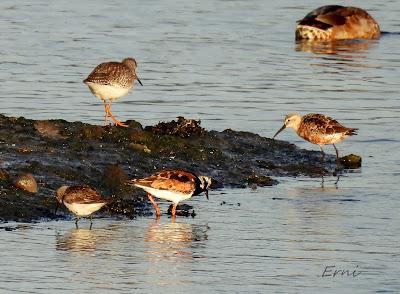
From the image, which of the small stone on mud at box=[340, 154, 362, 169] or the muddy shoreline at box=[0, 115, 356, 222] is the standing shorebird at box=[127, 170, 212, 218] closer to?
the muddy shoreline at box=[0, 115, 356, 222]

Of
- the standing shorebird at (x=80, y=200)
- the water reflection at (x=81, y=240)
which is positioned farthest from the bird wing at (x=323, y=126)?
the water reflection at (x=81, y=240)

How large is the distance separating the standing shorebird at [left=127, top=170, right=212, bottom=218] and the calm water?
1.11ft

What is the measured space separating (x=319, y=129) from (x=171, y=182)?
17.1 feet

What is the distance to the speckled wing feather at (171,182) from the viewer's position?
15.8 m

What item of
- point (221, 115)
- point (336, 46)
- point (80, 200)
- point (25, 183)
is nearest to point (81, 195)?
point (80, 200)

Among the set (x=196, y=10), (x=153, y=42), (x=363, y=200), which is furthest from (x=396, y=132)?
(x=196, y=10)

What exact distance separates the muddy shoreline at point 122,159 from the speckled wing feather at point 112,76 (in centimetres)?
75

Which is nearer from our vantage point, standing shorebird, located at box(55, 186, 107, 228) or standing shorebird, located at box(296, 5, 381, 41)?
standing shorebird, located at box(55, 186, 107, 228)

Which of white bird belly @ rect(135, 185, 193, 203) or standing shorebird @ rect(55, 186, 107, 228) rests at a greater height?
standing shorebird @ rect(55, 186, 107, 228)

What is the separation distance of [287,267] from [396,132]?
9.31 metres

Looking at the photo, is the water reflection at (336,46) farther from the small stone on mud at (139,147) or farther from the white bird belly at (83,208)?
the white bird belly at (83,208)

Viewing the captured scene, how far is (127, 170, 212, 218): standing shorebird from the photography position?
620 inches

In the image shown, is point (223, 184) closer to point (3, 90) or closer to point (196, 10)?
point (3, 90)

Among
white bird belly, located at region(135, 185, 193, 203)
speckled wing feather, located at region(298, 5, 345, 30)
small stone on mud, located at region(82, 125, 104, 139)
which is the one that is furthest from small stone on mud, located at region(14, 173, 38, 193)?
speckled wing feather, located at region(298, 5, 345, 30)
